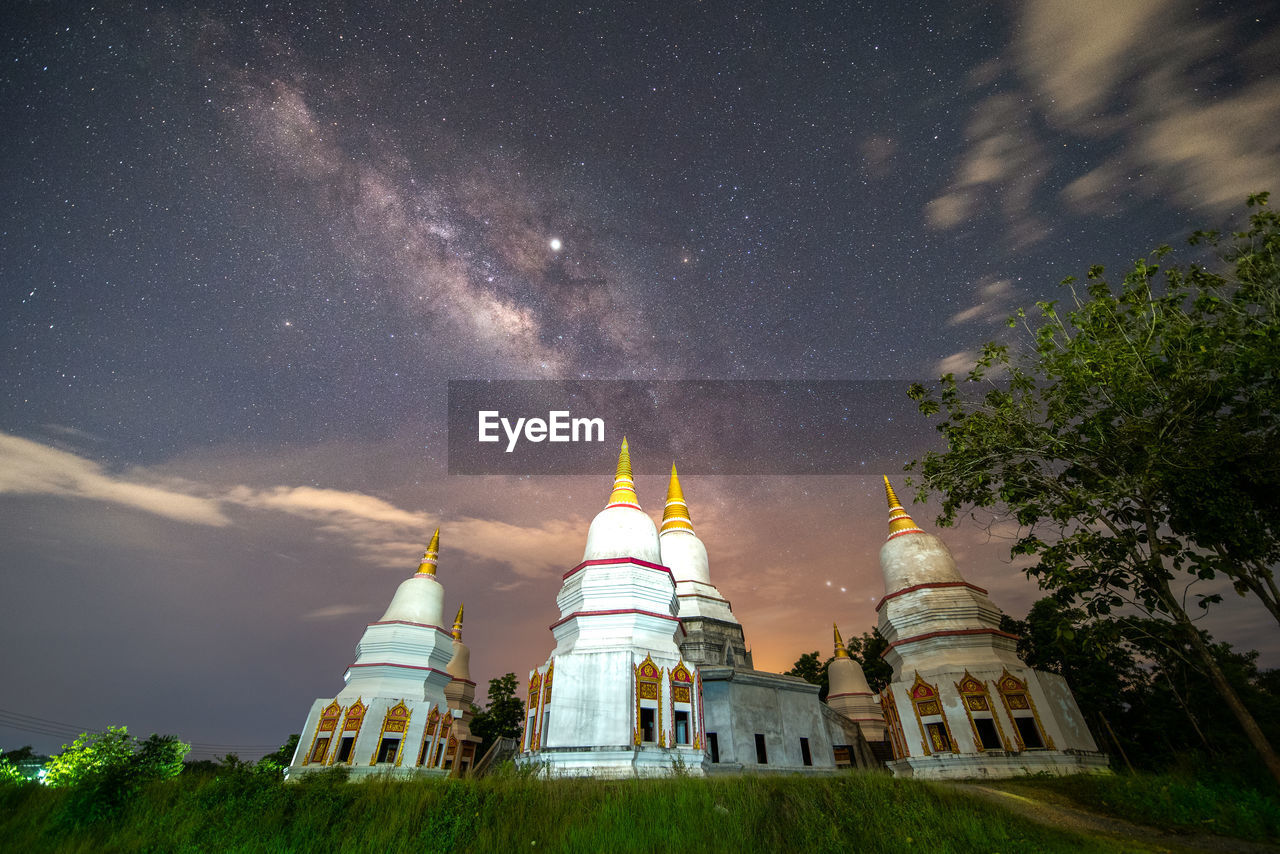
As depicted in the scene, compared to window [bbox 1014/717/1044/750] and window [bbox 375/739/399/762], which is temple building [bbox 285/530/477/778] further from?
window [bbox 1014/717/1044/750]

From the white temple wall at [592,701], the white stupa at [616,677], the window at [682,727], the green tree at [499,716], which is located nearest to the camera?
the white stupa at [616,677]

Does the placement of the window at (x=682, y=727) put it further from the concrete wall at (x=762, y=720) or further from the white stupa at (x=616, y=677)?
the concrete wall at (x=762, y=720)

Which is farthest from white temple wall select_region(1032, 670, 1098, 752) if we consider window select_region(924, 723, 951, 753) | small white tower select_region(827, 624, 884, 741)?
small white tower select_region(827, 624, 884, 741)

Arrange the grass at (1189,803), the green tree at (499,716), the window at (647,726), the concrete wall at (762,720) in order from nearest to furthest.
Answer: the grass at (1189,803)
the window at (647,726)
the concrete wall at (762,720)
the green tree at (499,716)

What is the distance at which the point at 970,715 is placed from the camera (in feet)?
66.8

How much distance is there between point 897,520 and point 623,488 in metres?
13.9

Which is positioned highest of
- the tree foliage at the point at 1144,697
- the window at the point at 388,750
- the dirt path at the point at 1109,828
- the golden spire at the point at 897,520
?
the golden spire at the point at 897,520

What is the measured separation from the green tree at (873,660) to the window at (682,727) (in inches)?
990

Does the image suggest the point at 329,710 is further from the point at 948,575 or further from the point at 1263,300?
the point at 1263,300

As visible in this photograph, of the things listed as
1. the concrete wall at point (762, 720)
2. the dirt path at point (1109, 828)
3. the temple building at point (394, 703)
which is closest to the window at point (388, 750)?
the temple building at point (394, 703)

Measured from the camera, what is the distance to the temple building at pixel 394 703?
22188 millimetres

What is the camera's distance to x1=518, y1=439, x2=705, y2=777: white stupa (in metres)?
16.6

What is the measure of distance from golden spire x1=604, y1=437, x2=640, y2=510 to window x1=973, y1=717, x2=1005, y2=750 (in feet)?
48.8

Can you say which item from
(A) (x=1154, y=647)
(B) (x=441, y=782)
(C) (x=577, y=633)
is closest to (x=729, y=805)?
(B) (x=441, y=782)
